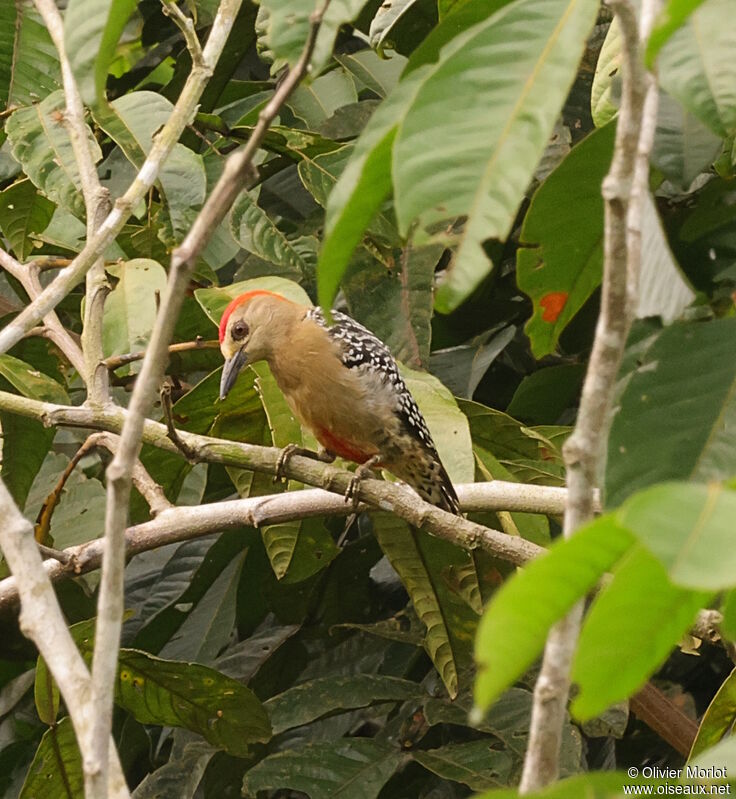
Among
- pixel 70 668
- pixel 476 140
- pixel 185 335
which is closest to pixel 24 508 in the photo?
pixel 185 335

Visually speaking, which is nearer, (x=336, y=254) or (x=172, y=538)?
(x=336, y=254)

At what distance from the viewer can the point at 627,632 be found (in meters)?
0.94

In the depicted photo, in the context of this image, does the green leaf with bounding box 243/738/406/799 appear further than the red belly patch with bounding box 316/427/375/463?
No

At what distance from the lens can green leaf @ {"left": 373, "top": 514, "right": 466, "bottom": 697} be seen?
10.3 ft

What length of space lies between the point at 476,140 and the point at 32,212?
245 centimetres

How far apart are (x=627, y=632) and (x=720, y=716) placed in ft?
5.27

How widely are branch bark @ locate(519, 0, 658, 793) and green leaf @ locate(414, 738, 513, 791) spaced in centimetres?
199

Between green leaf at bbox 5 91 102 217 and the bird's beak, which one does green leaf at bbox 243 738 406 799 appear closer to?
the bird's beak

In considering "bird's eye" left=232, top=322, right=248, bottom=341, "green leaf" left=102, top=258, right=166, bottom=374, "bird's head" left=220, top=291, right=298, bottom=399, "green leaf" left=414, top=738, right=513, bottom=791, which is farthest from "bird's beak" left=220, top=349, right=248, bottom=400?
"green leaf" left=414, top=738, right=513, bottom=791

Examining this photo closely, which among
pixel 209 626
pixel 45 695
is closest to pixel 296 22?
pixel 45 695

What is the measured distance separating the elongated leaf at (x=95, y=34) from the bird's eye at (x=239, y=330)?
195 centimetres

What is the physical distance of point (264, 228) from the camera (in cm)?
345

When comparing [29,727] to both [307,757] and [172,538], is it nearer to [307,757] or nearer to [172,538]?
[307,757]

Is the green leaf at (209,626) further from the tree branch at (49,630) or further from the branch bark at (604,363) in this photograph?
the branch bark at (604,363)
